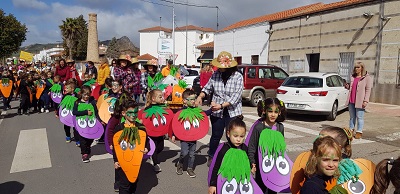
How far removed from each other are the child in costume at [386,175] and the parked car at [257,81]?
33.8 feet

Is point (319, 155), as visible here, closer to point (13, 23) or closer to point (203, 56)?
point (203, 56)

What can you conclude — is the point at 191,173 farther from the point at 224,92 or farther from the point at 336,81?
A: the point at 336,81

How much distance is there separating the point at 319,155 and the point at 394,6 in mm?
13997

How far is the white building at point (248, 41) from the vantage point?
21625 mm

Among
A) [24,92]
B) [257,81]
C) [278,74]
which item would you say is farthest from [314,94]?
[24,92]

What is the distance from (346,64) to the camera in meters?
15.6

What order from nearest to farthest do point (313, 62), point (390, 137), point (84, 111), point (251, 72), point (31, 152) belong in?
point (84, 111) → point (31, 152) → point (390, 137) → point (251, 72) → point (313, 62)

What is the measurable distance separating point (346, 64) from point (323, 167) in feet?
50.1

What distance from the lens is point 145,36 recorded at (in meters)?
65.5

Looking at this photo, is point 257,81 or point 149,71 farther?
point 257,81

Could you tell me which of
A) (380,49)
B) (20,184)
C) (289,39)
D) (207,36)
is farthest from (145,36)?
(20,184)

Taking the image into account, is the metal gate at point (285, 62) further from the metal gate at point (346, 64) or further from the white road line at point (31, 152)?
the white road line at point (31, 152)

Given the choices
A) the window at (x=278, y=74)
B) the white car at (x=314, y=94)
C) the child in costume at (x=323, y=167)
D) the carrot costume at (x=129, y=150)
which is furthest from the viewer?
the window at (x=278, y=74)

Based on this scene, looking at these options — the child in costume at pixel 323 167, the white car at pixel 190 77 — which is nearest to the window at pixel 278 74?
the white car at pixel 190 77
